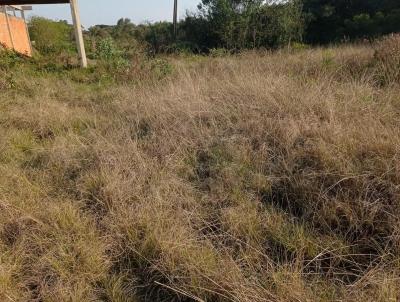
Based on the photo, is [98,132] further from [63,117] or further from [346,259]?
[346,259]

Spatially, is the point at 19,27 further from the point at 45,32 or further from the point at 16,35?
the point at 45,32

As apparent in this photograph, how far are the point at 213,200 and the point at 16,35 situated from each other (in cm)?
1238

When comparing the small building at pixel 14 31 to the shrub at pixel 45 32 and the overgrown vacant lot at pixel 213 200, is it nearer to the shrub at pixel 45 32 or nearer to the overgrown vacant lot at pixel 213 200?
the shrub at pixel 45 32

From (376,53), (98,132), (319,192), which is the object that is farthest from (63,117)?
(376,53)

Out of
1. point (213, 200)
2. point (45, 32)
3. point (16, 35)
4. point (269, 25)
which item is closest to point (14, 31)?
point (16, 35)

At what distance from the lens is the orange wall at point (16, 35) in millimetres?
10648

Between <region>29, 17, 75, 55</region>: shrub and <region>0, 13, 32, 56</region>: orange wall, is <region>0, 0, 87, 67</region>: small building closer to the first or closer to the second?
<region>0, 13, 32, 56</region>: orange wall

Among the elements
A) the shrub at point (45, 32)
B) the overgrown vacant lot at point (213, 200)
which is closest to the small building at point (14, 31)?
the shrub at point (45, 32)

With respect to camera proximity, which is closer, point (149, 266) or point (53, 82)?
point (149, 266)

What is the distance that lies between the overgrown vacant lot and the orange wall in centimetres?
810

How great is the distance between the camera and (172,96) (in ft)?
14.9

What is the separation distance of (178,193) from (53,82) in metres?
5.38

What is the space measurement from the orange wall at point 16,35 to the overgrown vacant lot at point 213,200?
810 centimetres

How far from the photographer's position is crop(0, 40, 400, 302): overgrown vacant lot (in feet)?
6.07
